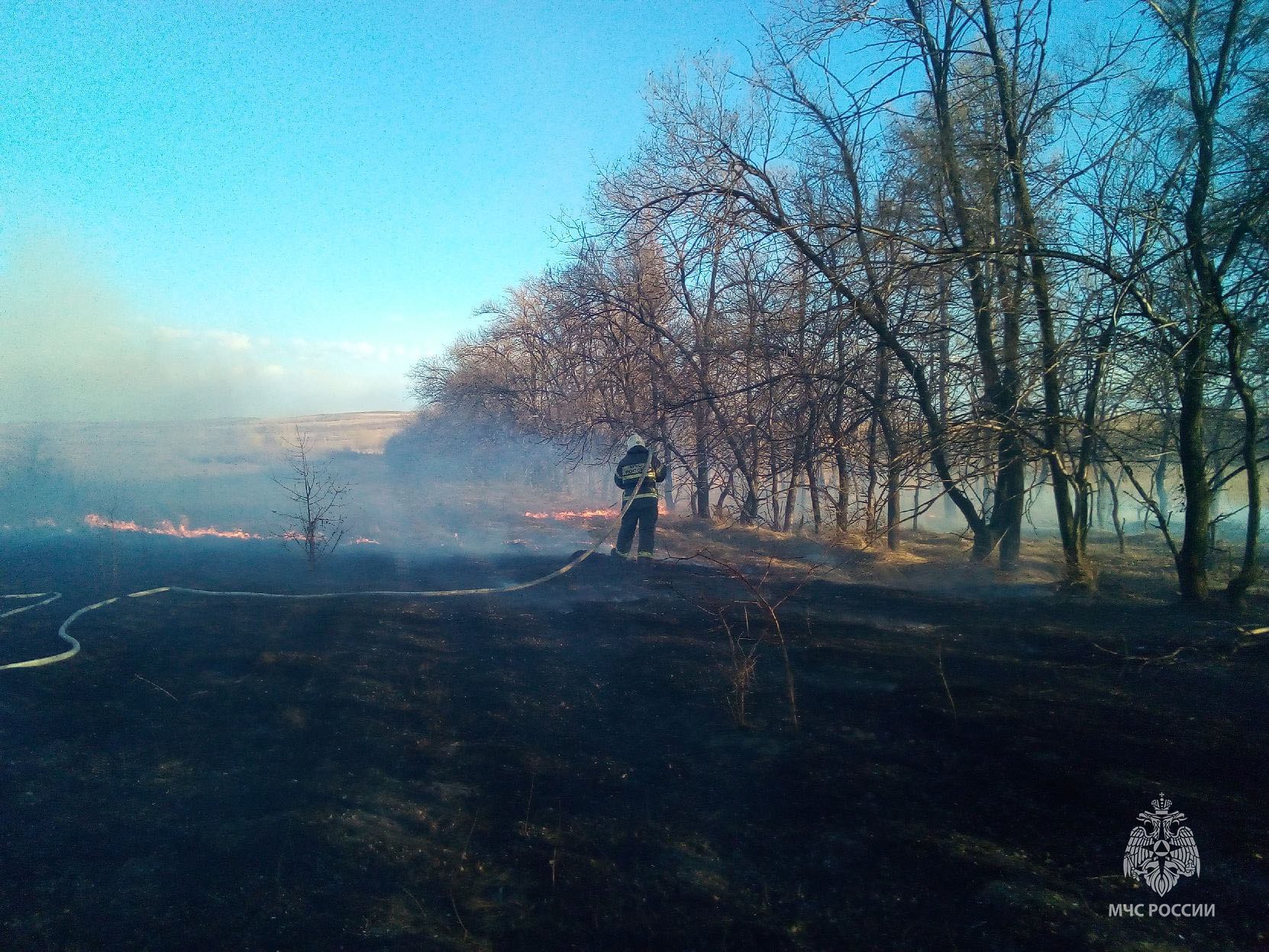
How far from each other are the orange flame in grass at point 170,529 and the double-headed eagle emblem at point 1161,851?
1759 centimetres

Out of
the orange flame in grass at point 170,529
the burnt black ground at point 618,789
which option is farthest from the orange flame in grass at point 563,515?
the burnt black ground at point 618,789

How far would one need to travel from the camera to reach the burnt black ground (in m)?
2.70

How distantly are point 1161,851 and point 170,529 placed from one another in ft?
70.3

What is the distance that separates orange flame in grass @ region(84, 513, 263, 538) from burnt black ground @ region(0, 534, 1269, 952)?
10817mm

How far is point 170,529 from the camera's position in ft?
61.3

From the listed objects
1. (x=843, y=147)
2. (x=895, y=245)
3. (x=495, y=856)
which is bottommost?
(x=495, y=856)

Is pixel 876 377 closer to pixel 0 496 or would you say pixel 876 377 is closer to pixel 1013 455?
pixel 1013 455

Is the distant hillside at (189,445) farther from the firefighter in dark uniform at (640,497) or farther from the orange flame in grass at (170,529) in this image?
the firefighter in dark uniform at (640,497)

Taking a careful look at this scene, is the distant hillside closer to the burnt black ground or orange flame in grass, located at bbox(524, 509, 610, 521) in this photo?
orange flame in grass, located at bbox(524, 509, 610, 521)

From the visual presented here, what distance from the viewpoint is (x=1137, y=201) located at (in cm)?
766

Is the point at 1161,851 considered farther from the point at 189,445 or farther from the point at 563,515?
the point at 189,445

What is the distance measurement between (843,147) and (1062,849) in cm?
1034

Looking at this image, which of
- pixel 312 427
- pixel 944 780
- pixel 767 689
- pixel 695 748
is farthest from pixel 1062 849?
pixel 312 427

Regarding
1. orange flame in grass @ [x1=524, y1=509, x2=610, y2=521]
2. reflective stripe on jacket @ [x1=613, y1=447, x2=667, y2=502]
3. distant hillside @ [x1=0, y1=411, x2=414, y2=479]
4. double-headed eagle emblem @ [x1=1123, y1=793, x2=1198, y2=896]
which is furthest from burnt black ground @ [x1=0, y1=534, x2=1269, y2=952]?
distant hillside @ [x1=0, y1=411, x2=414, y2=479]
